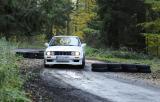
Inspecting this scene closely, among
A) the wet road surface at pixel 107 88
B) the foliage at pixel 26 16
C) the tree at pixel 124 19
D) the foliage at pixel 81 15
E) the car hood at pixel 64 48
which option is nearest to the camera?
the wet road surface at pixel 107 88

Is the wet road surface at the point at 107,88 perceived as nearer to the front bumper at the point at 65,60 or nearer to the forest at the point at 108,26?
the forest at the point at 108,26

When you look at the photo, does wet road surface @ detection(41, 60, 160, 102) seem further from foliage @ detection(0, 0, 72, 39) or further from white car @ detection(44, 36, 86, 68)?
foliage @ detection(0, 0, 72, 39)

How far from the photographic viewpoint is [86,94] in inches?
543

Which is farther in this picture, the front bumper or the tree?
the tree

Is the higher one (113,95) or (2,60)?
(2,60)

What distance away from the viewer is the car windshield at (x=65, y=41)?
83.3 ft

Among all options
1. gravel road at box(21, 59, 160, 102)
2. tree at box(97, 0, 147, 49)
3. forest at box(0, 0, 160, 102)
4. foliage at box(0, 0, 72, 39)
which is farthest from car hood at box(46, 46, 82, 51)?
tree at box(97, 0, 147, 49)

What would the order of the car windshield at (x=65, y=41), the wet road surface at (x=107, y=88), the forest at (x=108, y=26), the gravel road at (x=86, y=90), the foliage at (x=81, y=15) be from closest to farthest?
the gravel road at (x=86, y=90) → the wet road surface at (x=107, y=88) → the car windshield at (x=65, y=41) → the forest at (x=108, y=26) → the foliage at (x=81, y=15)

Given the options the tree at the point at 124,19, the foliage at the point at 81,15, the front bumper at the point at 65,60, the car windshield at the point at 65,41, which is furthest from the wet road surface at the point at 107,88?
the foliage at the point at 81,15

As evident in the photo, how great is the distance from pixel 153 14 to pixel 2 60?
33440 mm

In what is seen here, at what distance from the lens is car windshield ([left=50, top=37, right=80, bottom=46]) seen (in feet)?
83.3

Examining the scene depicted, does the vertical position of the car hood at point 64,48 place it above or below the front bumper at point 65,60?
above

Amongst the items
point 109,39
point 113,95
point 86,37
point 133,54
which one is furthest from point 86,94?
point 86,37

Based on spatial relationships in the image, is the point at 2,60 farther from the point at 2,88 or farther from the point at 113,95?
the point at 113,95
